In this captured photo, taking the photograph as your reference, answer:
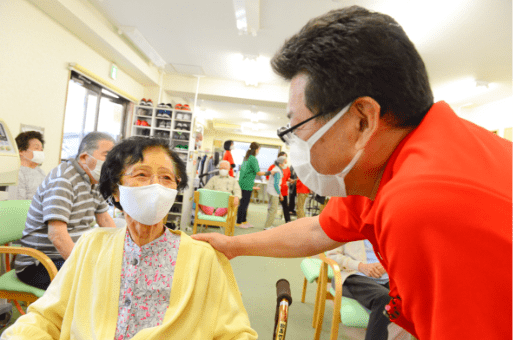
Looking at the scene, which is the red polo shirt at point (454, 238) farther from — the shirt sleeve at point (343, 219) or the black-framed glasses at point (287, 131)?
the shirt sleeve at point (343, 219)

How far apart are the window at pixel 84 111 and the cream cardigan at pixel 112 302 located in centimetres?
332

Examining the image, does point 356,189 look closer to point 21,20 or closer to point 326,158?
point 326,158

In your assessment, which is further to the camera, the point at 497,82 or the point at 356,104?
the point at 497,82

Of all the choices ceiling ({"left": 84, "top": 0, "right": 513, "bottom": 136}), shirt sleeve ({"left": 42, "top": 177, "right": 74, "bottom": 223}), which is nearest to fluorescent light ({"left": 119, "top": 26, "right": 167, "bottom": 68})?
ceiling ({"left": 84, "top": 0, "right": 513, "bottom": 136})

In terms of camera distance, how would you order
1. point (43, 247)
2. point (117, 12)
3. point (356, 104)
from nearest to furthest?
point (356, 104), point (43, 247), point (117, 12)

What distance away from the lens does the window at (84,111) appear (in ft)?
15.0

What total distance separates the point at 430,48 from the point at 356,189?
4480 millimetres

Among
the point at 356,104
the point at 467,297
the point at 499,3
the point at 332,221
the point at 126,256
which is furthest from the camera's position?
the point at 499,3

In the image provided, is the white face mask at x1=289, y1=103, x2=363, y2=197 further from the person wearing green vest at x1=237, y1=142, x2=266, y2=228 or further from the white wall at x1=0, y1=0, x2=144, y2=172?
the person wearing green vest at x1=237, y1=142, x2=266, y2=228

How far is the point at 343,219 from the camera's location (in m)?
1.02

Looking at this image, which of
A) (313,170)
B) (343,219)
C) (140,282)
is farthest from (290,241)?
(140,282)

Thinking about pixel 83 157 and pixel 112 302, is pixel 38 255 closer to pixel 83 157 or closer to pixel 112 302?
pixel 83 157

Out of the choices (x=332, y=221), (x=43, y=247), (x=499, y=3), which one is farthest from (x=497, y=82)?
(x=43, y=247)

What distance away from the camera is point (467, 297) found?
1.33ft
